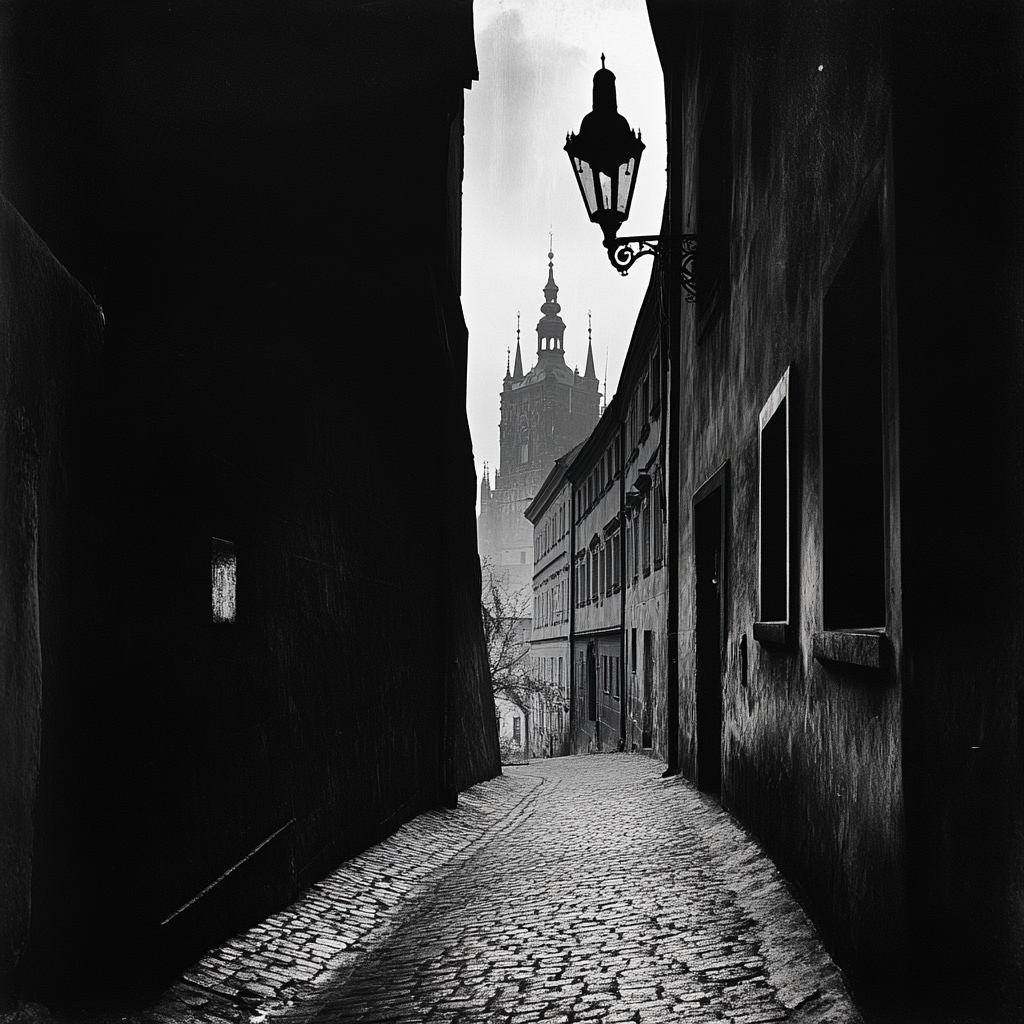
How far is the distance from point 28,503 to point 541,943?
3.11m

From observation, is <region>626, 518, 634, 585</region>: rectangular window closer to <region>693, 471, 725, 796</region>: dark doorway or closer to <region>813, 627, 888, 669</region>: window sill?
<region>693, 471, 725, 796</region>: dark doorway

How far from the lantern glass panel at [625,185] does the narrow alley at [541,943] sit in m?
4.59

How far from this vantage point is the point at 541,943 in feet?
16.9

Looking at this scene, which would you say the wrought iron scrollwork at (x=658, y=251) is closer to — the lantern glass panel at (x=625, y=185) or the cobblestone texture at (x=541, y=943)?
the lantern glass panel at (x=625, y=185)

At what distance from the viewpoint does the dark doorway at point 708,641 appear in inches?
404

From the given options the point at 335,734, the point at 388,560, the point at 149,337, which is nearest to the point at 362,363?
the point at 388,560

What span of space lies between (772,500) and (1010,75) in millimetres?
3573

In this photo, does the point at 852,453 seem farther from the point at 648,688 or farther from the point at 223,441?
the point at 648,688

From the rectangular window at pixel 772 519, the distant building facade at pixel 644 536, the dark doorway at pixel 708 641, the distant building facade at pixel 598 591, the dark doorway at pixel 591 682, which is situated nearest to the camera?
the rectangular window at pixel 772 519

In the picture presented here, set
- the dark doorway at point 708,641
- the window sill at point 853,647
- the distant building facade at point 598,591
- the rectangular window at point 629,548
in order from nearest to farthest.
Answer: the window sill at point 853,647 → the dark doorway at point 708,641 → the rectangular window at point 629,548 → the distant building facade at point 598,591

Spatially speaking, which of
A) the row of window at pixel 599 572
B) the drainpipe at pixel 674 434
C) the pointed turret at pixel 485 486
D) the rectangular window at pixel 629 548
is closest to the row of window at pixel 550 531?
the row of window at pixel 599 572

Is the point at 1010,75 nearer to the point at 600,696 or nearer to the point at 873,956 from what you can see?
the point at 873,956

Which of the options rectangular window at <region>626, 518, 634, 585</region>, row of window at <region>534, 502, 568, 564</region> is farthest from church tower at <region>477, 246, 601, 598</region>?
rectangular window at <region>626, 518, 634, 585</region>

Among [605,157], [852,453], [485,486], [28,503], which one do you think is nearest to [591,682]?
[605,157]
